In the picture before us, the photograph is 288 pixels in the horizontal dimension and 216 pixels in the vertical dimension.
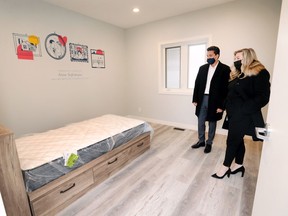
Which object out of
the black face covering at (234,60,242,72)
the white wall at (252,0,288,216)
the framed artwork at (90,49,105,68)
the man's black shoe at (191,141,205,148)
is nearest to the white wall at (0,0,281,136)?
the framed artwork at (90,49,105,68)

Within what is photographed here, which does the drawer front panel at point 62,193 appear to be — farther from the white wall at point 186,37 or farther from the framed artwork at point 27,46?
the white wall at point 186,37

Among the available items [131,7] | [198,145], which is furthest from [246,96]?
[131,7]

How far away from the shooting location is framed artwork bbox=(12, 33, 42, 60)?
2.35 m

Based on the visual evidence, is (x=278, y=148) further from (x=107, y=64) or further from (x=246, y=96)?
(x=107, y=64)

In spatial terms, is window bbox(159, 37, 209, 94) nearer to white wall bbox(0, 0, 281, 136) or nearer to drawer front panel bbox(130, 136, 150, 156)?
white wall bbox(0, 0, 281, 136)

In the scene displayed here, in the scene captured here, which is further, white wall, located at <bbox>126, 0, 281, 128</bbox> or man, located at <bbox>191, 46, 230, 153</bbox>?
white wall, located at <bbox>126, 0, 281, 128</bbox>

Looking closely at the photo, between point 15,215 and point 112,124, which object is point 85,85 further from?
point 15,215

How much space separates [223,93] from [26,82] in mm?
3059

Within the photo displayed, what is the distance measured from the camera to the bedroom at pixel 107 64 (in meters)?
2.38

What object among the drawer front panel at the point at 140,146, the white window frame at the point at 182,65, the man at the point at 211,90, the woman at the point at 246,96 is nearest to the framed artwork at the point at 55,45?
the white window frame at the point at 182,65

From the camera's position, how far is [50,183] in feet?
4.33

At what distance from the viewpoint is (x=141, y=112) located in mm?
4238

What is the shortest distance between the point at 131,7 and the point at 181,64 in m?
1.53

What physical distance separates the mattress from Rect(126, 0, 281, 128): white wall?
4.89 ft
